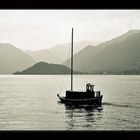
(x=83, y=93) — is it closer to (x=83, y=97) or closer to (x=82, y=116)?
(x=83, y=97)

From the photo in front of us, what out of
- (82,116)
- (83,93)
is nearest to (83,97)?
(83,93)

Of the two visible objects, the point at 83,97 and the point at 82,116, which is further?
the point at 83,97

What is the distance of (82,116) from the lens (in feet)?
127

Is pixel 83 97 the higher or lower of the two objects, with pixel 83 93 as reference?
lower

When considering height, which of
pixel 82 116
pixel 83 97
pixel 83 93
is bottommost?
pixel 82 116

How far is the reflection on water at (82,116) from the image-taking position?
1241 inches

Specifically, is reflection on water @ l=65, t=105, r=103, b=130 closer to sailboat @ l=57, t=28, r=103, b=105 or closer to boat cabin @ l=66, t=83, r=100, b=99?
sailboat @ l=57, t=28, r=103, b=105

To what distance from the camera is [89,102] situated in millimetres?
43875

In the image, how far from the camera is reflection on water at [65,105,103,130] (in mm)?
31509
